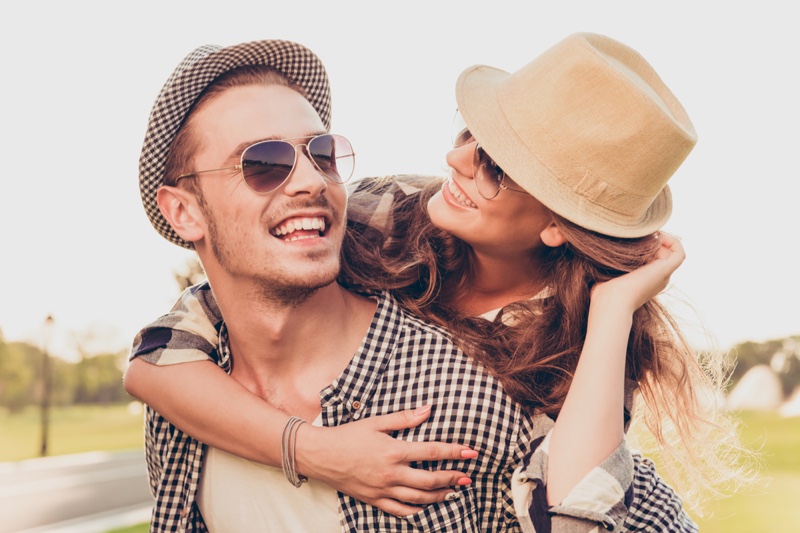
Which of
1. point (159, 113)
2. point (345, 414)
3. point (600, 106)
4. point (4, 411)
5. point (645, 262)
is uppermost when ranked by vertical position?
point (600, 106)

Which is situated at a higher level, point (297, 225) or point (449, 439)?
point (297, 225)

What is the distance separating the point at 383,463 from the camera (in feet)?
8.68

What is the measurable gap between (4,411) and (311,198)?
156 feet

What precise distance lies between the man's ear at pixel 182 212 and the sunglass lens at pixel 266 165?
0.33 meters

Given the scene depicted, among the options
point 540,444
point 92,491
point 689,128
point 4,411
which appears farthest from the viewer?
point 4,411

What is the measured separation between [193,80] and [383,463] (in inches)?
60.3

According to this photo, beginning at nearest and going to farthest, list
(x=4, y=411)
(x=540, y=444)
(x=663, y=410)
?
(x=540, y=444), (x=663, y=410), (x=4, y=411)

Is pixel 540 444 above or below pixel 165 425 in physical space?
above

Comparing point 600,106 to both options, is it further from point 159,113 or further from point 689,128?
point 159,113

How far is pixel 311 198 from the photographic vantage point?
2.89 m

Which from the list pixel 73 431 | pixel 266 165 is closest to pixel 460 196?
pixel 266 165

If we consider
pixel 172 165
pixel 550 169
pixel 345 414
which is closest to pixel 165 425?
pixel 345 414

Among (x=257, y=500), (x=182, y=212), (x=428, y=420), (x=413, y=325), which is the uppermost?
(x=182, y=212)

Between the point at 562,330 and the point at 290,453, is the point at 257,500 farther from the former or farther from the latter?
the point at 562,330
